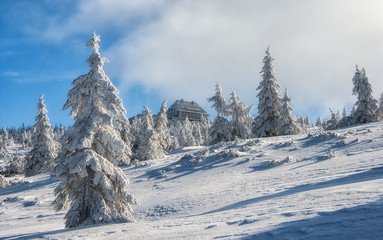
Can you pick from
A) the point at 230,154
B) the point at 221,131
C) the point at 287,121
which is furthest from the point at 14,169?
the point at 287,121

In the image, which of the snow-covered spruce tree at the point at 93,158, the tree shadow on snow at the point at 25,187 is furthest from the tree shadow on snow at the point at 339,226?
the tree shadow on snow at the point at 25,187

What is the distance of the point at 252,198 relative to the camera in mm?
10016

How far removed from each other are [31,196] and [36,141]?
970 inches

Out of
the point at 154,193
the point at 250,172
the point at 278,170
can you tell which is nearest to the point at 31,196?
the point at 154,193

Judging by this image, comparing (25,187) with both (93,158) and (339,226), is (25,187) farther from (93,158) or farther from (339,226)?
(339,226)

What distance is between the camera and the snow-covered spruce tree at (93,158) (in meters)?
10.3

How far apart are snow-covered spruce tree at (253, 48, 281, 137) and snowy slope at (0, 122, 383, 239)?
43.4 ft

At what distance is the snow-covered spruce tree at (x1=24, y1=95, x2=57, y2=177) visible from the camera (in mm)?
39844

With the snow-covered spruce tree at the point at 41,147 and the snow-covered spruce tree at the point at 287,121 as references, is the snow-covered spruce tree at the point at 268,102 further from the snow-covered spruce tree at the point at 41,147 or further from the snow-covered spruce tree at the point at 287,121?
the snow-covered spruce tree at the point at 41,147

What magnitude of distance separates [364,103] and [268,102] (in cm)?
1434

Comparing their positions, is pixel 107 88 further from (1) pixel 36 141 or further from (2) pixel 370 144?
(1) pixel 36 141

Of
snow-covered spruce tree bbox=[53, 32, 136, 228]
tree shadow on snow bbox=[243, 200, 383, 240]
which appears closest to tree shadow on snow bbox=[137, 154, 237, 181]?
snow-covered spruce tree bbox=[53, 32, 136, 228]

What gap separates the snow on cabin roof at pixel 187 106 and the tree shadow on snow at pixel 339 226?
406 ft

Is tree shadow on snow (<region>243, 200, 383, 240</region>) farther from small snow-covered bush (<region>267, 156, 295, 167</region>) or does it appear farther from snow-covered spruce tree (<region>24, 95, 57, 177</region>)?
snow-covered spruce tree (<region>24, 95, 57, 177</region>)
